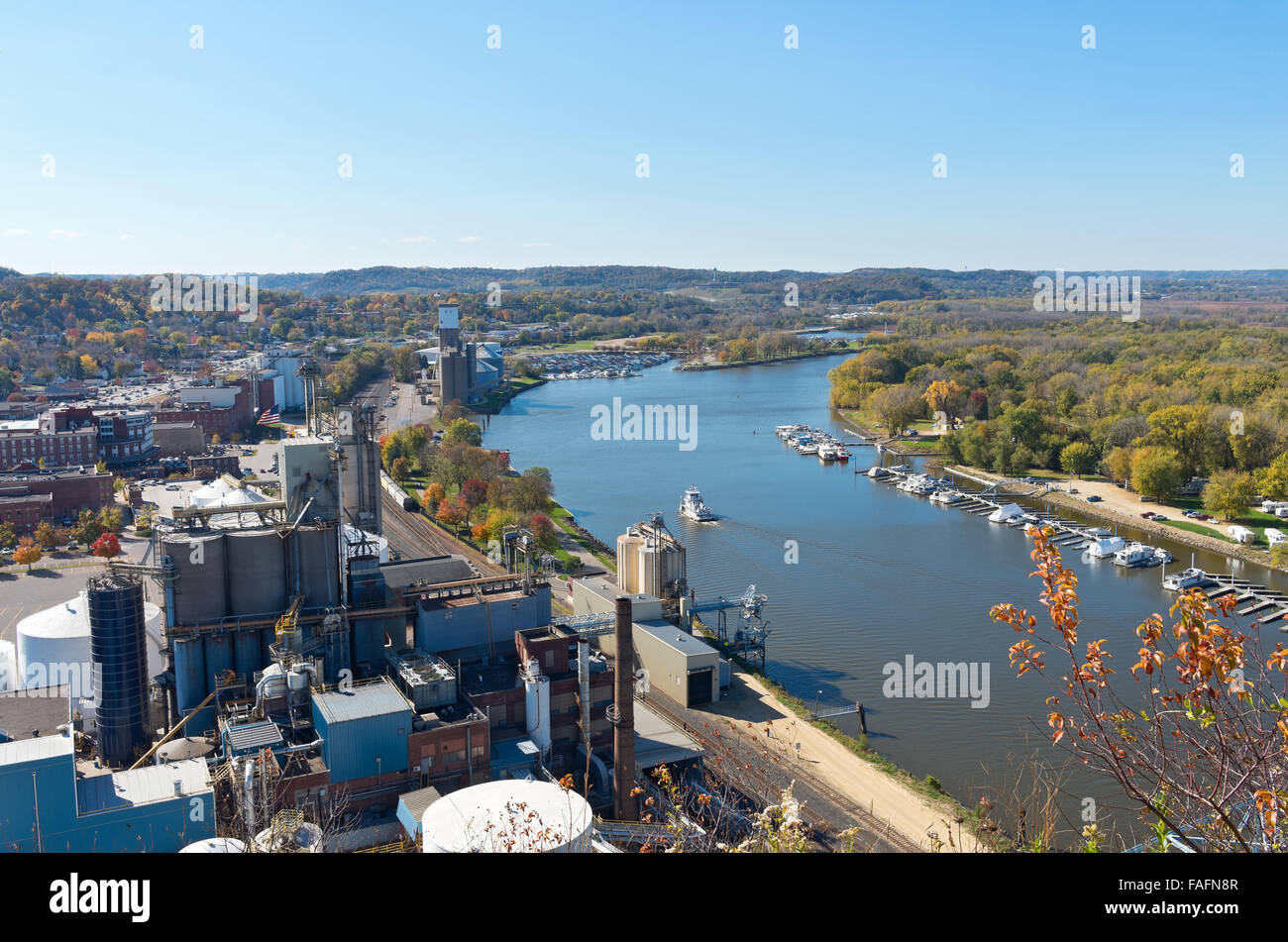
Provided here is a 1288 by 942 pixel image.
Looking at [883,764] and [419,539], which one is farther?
[419,539]

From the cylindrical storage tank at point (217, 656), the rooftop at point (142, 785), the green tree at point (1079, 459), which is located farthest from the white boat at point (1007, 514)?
the rooftop at point (142, 785)

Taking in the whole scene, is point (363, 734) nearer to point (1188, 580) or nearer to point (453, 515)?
point (453, 515)

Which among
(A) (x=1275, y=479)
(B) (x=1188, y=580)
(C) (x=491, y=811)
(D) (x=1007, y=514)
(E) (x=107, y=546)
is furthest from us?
(D) (x=1007, y=514)

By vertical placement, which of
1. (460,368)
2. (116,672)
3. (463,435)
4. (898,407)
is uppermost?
(460,368)

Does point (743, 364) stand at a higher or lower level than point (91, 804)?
higher

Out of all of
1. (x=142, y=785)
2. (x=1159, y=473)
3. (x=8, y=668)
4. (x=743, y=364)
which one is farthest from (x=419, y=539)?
(x=743, y=364)

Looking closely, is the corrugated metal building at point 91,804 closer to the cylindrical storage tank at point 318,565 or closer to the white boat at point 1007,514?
the cylindrical storage tank at point 318,565

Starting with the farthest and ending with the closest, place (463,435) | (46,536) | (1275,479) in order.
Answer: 1. (463,435)
2. (1275,479)
3. (46,536)

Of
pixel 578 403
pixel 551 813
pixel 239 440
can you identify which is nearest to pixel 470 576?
pixel 551 813
